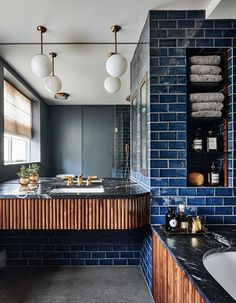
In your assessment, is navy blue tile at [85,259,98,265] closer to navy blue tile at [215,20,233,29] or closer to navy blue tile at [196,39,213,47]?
navy blue tile at [196,39,213,47]

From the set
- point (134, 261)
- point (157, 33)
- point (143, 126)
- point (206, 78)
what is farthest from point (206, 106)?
point (134, 261)

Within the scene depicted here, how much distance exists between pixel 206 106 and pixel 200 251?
1.11 meters

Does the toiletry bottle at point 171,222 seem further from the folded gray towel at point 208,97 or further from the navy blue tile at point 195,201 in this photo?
the folded gray towel at point 208,97

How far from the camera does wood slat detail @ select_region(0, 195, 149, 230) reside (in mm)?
1989

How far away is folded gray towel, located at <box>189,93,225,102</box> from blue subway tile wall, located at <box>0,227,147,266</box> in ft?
4.68

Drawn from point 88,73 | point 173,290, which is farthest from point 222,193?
point 88,73

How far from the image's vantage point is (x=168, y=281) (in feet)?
5.09

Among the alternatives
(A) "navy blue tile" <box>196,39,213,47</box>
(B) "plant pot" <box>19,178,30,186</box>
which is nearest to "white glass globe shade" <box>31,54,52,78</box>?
(B) "plant pot" <box>19,178,30,186</box>

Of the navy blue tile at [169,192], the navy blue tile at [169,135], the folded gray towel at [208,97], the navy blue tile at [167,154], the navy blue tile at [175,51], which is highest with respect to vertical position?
the navy blue tile at [175,51]

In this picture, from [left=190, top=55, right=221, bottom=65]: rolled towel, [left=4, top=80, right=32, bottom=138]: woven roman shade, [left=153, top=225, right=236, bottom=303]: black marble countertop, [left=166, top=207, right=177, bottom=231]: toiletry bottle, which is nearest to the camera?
[left=153, top=225, right=236, bottom=303]: black marble countertop

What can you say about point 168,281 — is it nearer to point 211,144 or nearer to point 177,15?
point 211,144

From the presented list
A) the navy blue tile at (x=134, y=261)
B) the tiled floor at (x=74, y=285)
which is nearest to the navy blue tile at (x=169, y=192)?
→ the tiled floor at (x=74, y=285)

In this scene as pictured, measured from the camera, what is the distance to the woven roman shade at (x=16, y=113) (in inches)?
140

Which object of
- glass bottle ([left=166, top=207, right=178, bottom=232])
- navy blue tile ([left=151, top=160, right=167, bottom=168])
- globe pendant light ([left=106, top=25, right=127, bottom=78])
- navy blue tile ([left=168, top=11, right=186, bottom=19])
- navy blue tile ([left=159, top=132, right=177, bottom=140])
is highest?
navy blue tile ([left=168, top=11, right=186, bottom=19])
